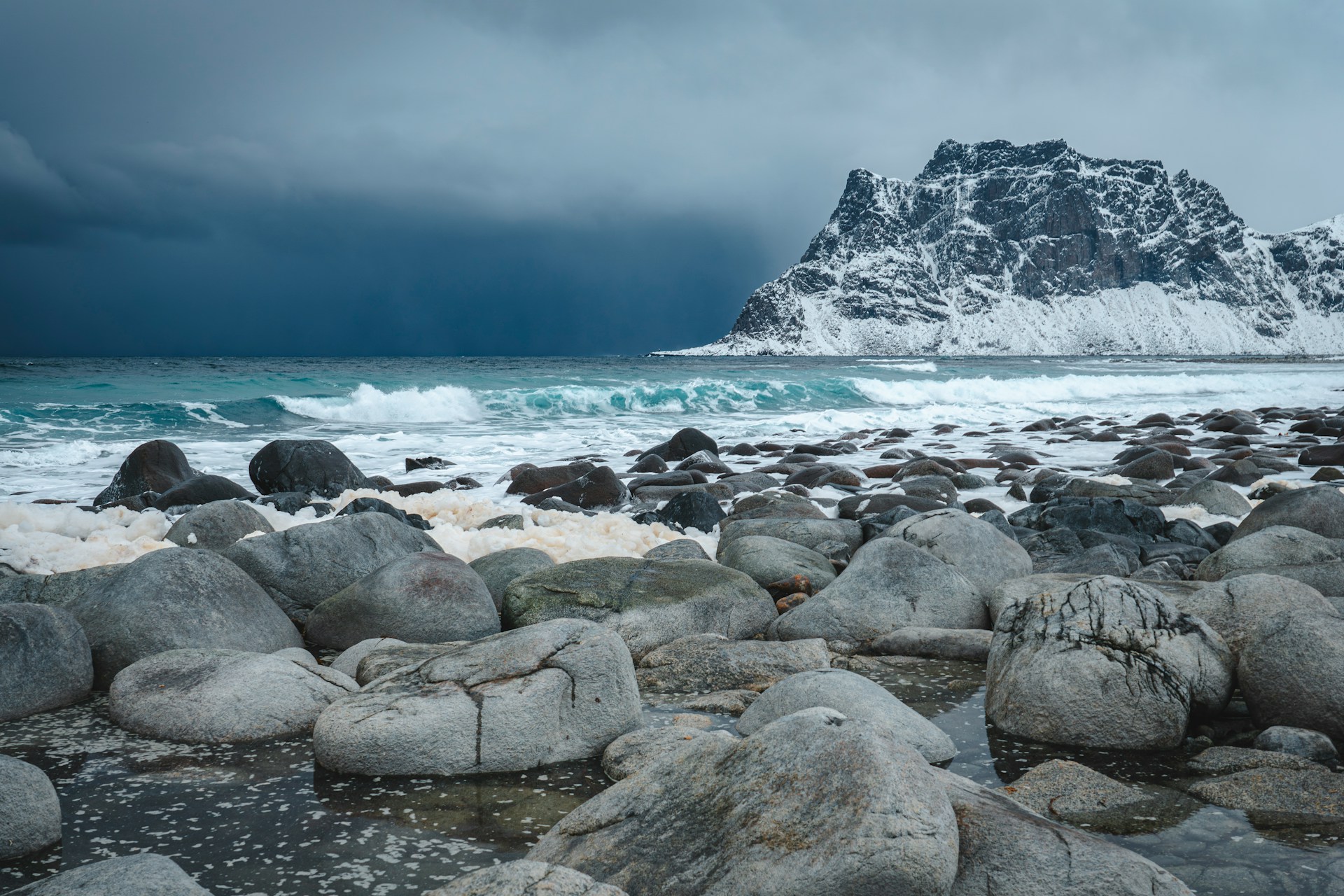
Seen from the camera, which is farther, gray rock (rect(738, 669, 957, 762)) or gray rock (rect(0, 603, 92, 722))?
gray rock (rect(0, 603, 92, 722))

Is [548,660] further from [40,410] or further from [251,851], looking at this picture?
[40,410]

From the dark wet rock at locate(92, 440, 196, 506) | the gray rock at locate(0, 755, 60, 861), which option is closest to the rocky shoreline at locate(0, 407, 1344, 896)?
the gray rock at locate(0, 755, 60, 861)

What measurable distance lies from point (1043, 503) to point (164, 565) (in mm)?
7842

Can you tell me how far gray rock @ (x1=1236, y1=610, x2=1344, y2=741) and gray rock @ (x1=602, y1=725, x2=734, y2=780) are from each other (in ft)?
7.76

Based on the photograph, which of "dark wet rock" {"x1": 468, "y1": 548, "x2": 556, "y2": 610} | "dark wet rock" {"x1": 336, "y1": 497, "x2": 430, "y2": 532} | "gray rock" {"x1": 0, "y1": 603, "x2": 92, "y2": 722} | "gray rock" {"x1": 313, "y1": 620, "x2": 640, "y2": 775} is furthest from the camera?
"dark wet rock" {"x1": 336, "y1": 497, "x2": 430, "y2": 532}

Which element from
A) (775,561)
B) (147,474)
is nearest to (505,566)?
(775,561)

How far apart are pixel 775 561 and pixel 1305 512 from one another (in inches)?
186

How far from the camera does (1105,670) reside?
3.67 m

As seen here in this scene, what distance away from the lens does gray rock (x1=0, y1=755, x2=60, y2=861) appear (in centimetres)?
258

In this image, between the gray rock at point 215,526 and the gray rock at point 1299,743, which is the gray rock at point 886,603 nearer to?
the gray rock at point 1299,743

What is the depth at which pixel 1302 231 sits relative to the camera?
645 feet

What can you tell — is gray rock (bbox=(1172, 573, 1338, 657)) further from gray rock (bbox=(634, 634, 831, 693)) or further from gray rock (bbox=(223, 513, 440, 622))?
gray rock (bbox=(223, 513, 440, 622))

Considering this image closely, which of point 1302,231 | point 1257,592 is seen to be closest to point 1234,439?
point 1257,592

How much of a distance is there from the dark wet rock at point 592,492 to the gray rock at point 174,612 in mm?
5635
